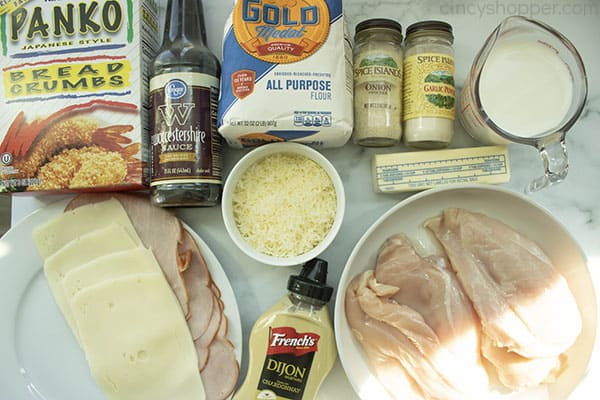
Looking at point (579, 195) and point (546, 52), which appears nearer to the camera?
point (546, 52)

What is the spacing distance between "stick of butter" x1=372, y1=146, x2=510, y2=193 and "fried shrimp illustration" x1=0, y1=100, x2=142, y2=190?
1.98 ft

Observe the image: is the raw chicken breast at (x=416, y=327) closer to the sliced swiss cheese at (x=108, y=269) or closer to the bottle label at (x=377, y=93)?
the bottle label at (x=377, y=93)

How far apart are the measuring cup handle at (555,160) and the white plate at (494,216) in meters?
0.08

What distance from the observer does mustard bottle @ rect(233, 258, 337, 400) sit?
1.00m

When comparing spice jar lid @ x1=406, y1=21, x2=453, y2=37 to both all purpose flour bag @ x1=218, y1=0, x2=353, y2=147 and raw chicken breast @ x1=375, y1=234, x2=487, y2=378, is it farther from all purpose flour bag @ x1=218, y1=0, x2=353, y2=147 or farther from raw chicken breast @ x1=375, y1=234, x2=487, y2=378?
raw chicken breast @ x1=375, y1=234, x2=487, y2=378

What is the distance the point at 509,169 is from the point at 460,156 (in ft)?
0.42

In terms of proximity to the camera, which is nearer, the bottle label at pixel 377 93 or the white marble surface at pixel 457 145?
the bottle label at pixel 377 93

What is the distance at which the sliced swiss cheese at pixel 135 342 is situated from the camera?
3.44ft

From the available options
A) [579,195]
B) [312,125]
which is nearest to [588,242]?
[579,195]

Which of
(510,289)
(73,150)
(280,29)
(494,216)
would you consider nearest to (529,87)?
(494,216)

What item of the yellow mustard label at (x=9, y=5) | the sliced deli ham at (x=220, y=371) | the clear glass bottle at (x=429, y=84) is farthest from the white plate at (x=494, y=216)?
the yellow mustard label at (x=9, y=5)

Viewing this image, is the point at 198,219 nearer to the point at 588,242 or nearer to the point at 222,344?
the point at 222,344

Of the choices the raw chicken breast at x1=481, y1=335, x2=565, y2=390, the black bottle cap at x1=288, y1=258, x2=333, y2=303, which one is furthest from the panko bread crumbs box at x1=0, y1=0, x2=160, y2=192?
the raw chicken breast at x1=481, y1=335, x2=565, y2=390

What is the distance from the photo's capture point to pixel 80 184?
102cm
